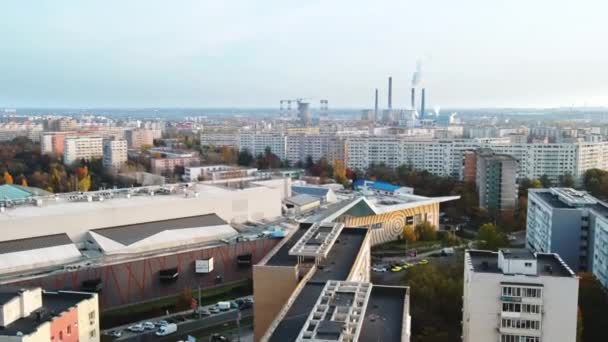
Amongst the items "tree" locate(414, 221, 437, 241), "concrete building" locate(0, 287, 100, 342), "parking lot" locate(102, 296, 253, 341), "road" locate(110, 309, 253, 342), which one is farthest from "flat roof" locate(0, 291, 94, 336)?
"tree" locate(414, 221, 437, 241)

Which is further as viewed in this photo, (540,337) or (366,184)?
(366,184)

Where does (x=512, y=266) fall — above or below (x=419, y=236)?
above

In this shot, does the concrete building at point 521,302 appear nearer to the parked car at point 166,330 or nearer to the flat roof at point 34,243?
the parked car at point 166,330

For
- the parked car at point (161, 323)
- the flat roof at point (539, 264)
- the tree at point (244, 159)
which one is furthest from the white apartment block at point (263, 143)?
the flat roof at point (539, 264)

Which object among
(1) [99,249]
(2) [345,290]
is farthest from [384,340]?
(1) [99,249]

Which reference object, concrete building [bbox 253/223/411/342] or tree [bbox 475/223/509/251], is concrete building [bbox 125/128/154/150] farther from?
concrete building [bbox 253/223/411/342]

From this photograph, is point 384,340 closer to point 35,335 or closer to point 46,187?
point 35,335

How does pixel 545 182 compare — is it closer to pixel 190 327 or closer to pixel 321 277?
pixel 190 327
